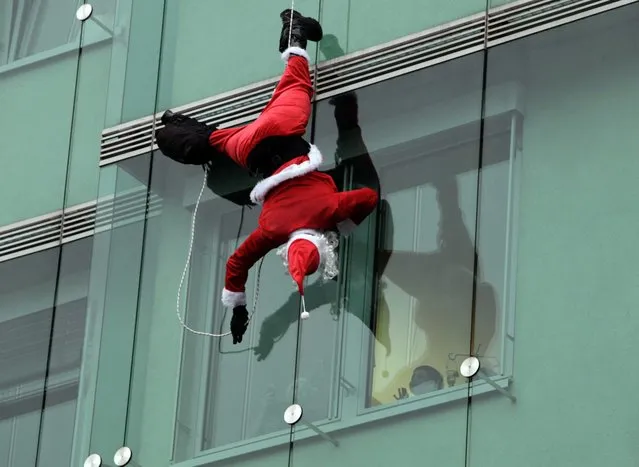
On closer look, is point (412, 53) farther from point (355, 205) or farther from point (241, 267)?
point (241, 267)

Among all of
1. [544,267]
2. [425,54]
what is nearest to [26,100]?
[425,54]

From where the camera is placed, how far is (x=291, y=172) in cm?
1291

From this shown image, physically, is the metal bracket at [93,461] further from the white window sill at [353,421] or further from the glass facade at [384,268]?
the white window sill at [353,421]

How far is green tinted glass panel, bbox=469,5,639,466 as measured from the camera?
1181cm

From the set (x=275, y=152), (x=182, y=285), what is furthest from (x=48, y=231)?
(x=275, y=152)

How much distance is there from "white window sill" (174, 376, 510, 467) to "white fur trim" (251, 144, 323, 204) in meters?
1.29

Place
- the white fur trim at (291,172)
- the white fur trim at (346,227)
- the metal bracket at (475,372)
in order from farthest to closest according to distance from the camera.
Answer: the white fur trim at (291,172) < the white fur trim at (346,227) < the metal bracket at (475,372)

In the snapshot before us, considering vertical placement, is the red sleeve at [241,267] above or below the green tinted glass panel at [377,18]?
below

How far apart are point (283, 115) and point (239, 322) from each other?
3.64 ft

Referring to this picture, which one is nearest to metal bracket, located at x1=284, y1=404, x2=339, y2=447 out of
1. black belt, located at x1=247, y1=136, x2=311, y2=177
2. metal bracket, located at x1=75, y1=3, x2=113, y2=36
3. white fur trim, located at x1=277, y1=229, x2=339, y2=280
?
white fur trim, located at x1=277, y1=229, x2=339, y2=280

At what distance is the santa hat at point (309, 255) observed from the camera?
41.5 feet

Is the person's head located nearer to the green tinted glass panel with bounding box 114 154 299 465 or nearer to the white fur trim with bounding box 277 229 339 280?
the white fur trim with bounding box 277 229 339 280

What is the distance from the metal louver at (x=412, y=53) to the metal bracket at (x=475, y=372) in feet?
5.81

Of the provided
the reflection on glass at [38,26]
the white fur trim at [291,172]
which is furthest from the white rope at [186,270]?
the reflection on glass at [38,26]
